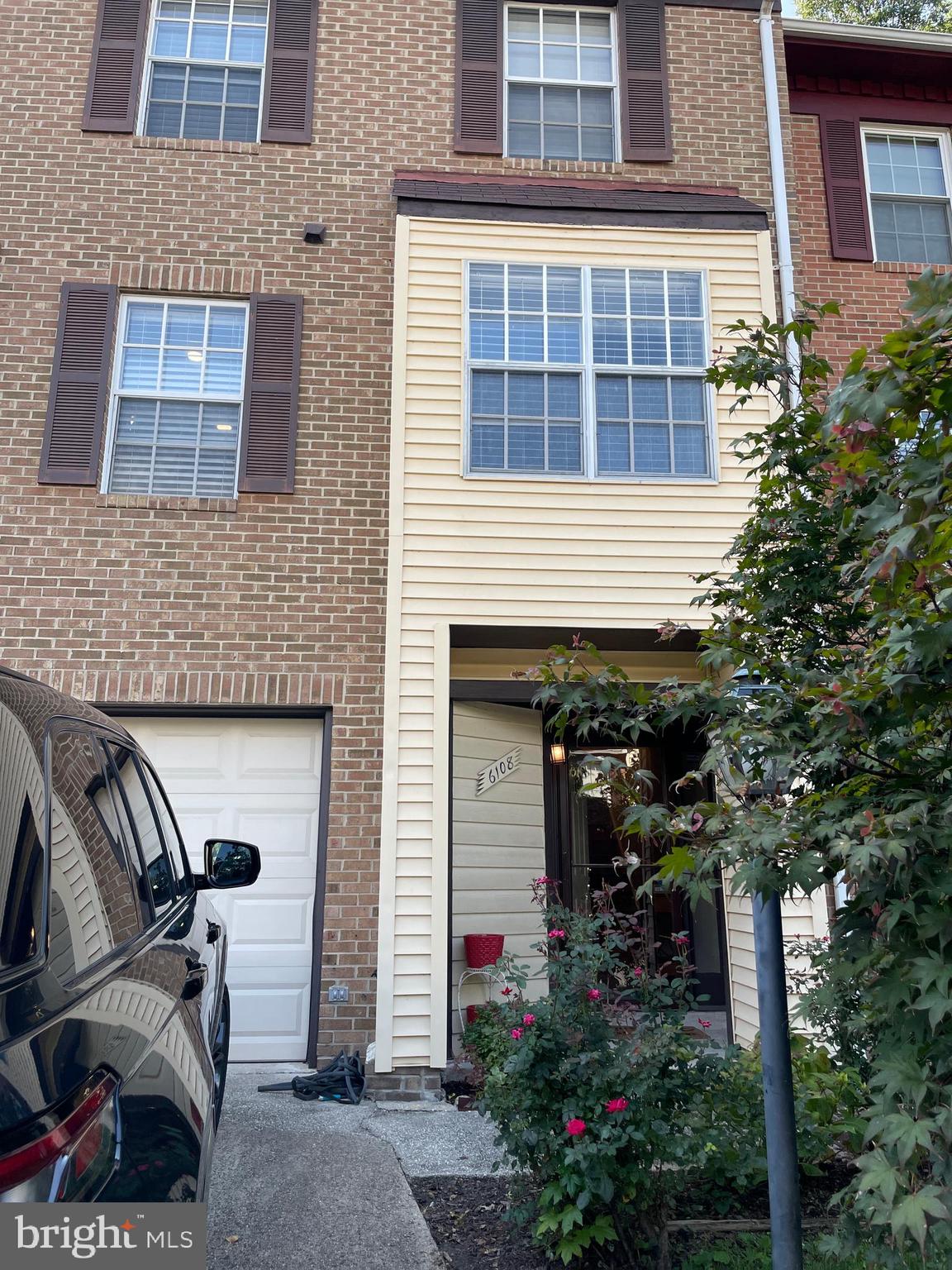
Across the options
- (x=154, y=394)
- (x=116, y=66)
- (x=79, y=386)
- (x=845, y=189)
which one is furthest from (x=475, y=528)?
(x=845, y=189)

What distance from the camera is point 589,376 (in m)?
7.30

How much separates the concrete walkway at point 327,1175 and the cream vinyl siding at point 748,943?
92.0 inches

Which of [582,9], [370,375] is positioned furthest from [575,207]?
[582,9]

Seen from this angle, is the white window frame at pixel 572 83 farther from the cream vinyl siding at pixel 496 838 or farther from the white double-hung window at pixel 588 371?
the cream vinyl siding at pixel 496 838

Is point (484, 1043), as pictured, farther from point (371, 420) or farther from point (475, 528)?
point (371, 420)

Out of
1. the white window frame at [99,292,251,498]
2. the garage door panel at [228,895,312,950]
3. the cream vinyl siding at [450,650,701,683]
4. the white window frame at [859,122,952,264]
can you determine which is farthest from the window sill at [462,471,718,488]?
the white window frame at [859,122,952,264]

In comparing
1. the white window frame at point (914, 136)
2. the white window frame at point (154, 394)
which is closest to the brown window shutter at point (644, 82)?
the white window frame at point (914, 136)

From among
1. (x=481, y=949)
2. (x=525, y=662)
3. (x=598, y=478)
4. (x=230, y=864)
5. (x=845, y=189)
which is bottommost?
(x=481, y=949)

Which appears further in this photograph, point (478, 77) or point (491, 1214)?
point (478, 77)

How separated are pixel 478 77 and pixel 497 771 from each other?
5.84 meters

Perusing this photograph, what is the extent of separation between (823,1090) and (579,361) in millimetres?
5168

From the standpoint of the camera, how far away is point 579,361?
24.1 ft

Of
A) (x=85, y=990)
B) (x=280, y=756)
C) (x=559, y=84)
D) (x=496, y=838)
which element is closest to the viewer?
(x=85, y=990)

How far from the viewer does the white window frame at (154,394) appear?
7203 millimetres
